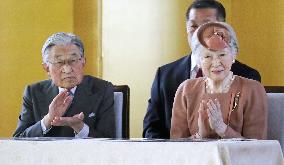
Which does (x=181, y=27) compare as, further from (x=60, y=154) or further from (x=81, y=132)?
(x=60, y=154)

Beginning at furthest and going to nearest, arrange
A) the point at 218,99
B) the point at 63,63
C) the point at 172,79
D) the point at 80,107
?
the point at 172,79 < the point at 80,107 < the point at 63,63 < the point at 218,99

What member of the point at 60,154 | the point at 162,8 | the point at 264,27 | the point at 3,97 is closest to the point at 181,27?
the point at 162,8

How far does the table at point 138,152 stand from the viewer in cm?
170

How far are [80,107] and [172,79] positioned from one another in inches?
19.7

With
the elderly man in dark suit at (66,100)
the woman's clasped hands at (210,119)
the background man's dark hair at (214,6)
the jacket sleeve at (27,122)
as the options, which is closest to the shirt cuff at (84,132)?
the elderly man in dark suit at (66,100)

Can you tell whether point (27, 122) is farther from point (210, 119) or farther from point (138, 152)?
point (138, 152)

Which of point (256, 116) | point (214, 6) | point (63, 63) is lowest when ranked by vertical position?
point (256, 116)

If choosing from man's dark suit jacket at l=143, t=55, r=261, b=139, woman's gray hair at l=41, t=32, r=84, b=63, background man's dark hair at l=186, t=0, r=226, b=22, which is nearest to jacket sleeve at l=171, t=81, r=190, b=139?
man's dark suit jacket at l=143, t=55, r=261, b=139

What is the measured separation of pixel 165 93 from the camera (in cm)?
278

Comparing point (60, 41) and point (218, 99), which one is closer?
point (218, 99)

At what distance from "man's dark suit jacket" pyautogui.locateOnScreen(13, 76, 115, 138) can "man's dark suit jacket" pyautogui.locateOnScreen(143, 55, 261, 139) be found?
0.19 m

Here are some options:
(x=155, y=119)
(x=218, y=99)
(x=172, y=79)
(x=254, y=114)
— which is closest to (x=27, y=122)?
(x=155, y=119)

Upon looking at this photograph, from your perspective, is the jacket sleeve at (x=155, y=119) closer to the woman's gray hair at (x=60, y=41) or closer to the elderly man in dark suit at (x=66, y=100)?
the elderly man in dark suit at (x=66, y=100)

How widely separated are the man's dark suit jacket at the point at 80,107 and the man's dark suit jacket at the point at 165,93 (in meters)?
0.19
